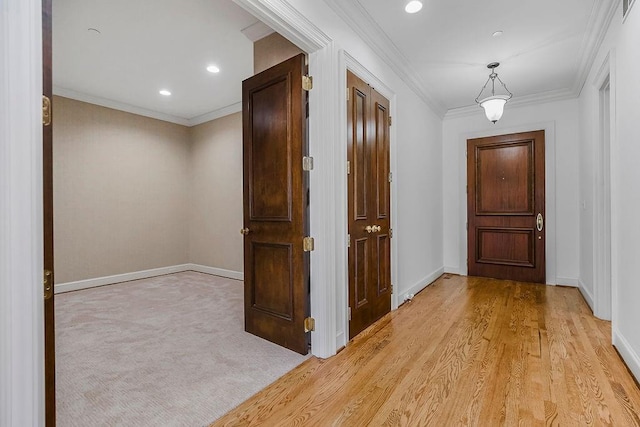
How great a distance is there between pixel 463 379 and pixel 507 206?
11.7 ft

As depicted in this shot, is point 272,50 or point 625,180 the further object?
point 272,50

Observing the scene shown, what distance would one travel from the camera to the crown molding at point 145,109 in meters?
4.40

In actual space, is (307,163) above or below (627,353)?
above

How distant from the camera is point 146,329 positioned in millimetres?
2932

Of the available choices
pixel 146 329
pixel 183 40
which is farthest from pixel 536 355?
pixel 183 40

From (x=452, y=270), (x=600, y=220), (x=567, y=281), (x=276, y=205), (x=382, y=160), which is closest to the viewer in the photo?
(x=276, y=205)

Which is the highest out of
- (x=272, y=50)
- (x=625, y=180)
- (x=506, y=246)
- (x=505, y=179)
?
(x=272, y=50)

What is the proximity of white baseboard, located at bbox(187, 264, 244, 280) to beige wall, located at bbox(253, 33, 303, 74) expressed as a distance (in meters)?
3.21

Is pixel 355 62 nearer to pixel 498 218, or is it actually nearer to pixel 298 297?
pixel 298 297

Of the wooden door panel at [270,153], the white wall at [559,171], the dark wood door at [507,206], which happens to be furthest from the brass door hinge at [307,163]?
the white wall at [559,171]

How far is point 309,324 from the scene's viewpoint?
7.73 feet

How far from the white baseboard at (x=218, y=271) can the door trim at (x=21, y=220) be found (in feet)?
13.2

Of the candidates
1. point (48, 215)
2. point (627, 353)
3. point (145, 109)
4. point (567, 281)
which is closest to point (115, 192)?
point (145, 109)

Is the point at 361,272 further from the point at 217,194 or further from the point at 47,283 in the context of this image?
the point at 217,194
